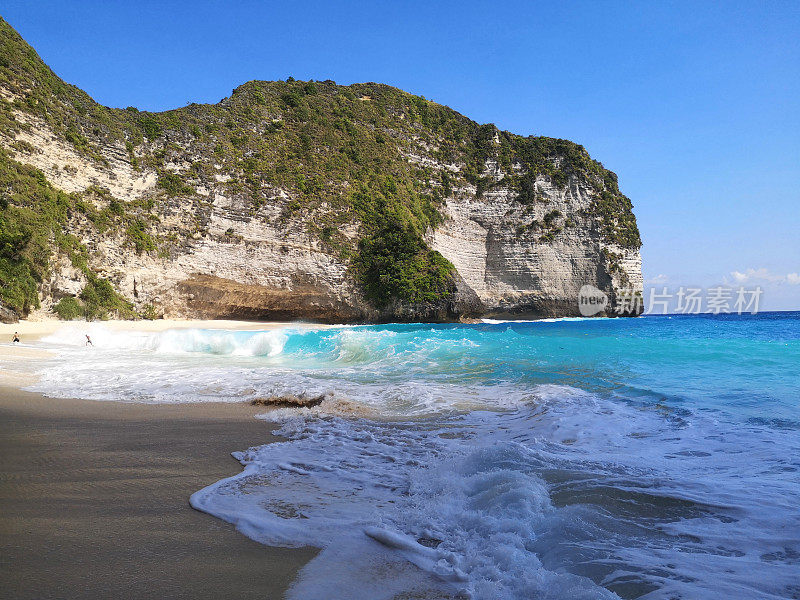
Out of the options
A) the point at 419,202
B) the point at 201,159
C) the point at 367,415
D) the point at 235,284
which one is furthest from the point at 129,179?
the point at 367,415

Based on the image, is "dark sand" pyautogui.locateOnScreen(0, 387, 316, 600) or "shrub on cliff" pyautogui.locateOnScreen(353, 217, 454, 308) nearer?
"dark sand" pyautogui.locateOnScreen(0, 387, 316, 600)

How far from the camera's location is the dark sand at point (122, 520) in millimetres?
1802

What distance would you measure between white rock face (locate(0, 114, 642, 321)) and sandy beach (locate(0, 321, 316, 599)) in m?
23.9

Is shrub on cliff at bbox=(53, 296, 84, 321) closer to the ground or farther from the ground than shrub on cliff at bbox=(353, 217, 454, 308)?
closer to the ground

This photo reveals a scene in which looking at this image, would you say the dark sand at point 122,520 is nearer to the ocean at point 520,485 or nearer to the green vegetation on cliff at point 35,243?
the ocean at point 520,485

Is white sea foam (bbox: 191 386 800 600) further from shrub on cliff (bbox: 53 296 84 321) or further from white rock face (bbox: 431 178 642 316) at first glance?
white rock face (bbox: 431 178 642 316)

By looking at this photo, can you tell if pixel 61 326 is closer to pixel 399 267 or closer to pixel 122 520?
pixel 399 267

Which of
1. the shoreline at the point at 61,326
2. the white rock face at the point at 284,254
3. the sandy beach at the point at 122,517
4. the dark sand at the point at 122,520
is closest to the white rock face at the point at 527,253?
the white rock face at the point at 284,254

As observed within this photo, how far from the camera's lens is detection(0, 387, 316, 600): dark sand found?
1.80 meters

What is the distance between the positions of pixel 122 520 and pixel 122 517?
48 millimetres

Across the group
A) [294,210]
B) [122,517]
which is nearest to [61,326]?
[294,210]

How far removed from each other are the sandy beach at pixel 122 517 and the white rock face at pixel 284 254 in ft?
78.3

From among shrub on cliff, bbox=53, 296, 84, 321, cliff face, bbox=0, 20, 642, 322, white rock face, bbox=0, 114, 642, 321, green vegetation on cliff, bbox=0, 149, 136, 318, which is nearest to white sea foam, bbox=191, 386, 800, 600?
green vegetation on cliff, bbox=0, 149, 136, 318

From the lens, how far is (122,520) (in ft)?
7.83
